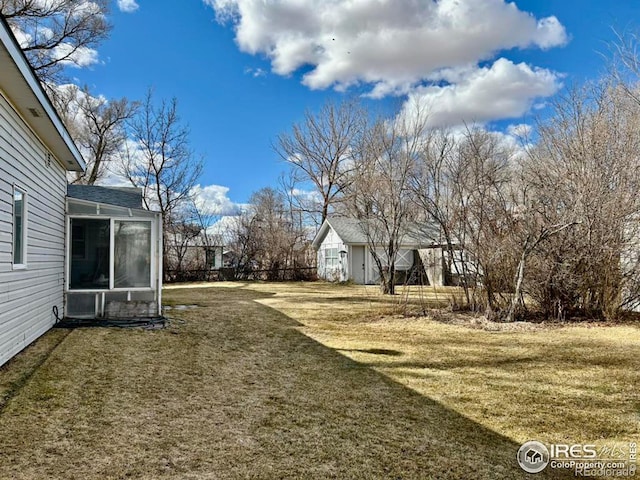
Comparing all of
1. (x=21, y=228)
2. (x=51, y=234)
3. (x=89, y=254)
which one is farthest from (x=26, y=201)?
(x=89, y=254)

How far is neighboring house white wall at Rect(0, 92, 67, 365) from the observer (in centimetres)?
473

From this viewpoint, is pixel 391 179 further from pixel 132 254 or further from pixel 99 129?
pixel 99 129

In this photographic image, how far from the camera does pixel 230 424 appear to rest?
338 centimetres

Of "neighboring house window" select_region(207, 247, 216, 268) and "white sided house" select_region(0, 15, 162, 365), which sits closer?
"white sided house" select_region(0, 15, 162, 365)

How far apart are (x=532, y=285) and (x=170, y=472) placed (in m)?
8.29

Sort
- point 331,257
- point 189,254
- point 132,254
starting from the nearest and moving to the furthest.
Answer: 1. point 132,254
2. point 331,257
3. point 189,254

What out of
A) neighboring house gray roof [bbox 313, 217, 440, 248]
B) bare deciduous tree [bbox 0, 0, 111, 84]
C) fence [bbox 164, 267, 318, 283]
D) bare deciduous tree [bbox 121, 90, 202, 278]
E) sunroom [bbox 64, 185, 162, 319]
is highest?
bare deciduous tree [bbox 0, 0, 111, 84]

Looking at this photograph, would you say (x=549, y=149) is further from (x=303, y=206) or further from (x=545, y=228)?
(x=303, y=206)

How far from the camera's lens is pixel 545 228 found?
802 centimetres

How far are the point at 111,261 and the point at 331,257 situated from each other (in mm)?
14812

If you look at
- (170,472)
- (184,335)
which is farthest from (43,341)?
(170,472)

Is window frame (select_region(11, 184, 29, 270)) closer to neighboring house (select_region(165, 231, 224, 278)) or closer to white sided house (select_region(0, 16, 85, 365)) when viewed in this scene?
white sided house (select_region(0, 16, 85, 365))

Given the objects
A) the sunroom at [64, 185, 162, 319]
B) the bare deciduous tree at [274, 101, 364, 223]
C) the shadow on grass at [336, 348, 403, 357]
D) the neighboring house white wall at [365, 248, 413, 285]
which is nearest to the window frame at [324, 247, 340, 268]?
the neighboring house white wall at [365, 248, 413, 285]

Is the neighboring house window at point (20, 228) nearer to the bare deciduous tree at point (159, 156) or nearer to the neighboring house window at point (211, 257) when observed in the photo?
the bare deciduous tree at point (159, 156)
